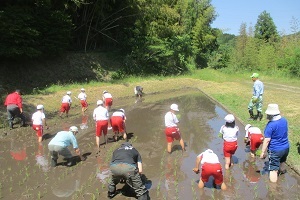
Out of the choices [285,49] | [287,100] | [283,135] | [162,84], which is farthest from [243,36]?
[283,135]

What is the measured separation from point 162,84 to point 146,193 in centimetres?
1989

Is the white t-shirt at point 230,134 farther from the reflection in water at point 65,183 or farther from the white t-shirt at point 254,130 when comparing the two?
the reflection in water at point 65,183

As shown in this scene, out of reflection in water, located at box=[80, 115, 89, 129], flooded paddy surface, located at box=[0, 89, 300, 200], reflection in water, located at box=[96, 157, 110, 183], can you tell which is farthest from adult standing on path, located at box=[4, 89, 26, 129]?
reflection in water, located at box=[96, 157, 110, 183]

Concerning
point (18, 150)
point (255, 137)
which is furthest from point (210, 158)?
point (18, 150)

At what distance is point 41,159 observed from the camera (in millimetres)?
9195

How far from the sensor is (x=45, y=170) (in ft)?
27.2

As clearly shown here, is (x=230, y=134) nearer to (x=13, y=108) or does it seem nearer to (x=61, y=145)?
(x=61, y=145)

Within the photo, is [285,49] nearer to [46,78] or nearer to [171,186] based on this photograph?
[46,78]

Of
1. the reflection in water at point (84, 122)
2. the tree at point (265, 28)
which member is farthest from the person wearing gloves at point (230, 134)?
the tree at point (265, 28)

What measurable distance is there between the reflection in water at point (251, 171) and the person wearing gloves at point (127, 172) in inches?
110

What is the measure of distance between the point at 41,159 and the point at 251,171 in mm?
6118

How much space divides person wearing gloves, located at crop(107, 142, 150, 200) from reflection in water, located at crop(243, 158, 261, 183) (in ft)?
9.20

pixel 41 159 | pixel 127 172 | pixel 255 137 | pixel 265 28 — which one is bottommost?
pixel 41 159

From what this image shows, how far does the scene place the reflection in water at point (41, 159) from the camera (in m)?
8.52
